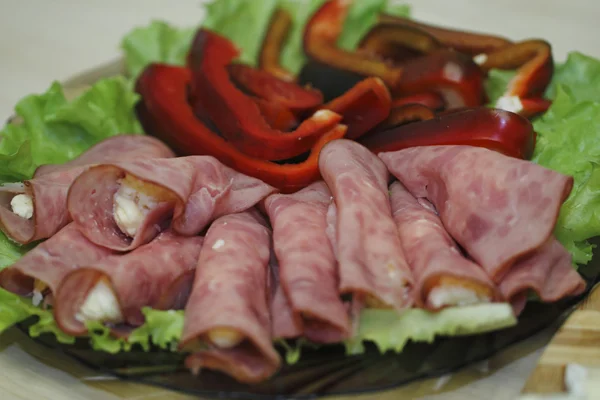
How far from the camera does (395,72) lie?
2.89 metres

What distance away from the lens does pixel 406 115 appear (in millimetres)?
2514

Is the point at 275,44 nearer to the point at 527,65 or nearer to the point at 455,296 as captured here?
the point at 527,65

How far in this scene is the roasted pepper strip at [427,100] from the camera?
2.72 m

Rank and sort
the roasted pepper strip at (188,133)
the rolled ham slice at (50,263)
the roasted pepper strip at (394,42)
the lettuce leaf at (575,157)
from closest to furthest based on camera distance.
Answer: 1. the rolled ham slice at (50,263)
2. the lettuce leaf at (575,157)
3. the roasted pepper strip at (188,133)
4. the roasted pepper strip at (394,42)

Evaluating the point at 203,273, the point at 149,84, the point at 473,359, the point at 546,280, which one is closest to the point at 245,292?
the point at 203,273

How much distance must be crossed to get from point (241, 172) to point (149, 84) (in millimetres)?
719

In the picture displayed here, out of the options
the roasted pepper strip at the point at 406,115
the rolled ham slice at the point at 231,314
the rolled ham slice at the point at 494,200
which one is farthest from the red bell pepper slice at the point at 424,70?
the rolled ham slice at the point at 231,314

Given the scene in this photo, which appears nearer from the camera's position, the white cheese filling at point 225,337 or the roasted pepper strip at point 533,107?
the white cheese filling at point 225,337

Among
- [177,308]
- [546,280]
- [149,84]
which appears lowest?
[177,308]

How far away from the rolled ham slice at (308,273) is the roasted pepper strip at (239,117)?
0.35m

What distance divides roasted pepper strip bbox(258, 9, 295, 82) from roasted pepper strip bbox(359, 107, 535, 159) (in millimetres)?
1193

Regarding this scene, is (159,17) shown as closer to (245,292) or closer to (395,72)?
(395,72)

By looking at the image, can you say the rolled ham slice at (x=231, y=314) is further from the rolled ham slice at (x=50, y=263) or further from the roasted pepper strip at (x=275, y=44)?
the roasted pepper strip at (x=275, y=44)

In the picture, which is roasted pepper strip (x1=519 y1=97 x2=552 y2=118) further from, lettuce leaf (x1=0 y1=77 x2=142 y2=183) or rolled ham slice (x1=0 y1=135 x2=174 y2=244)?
lettuce leaf (x1=0 y1=77 x2=142 y2=183)
